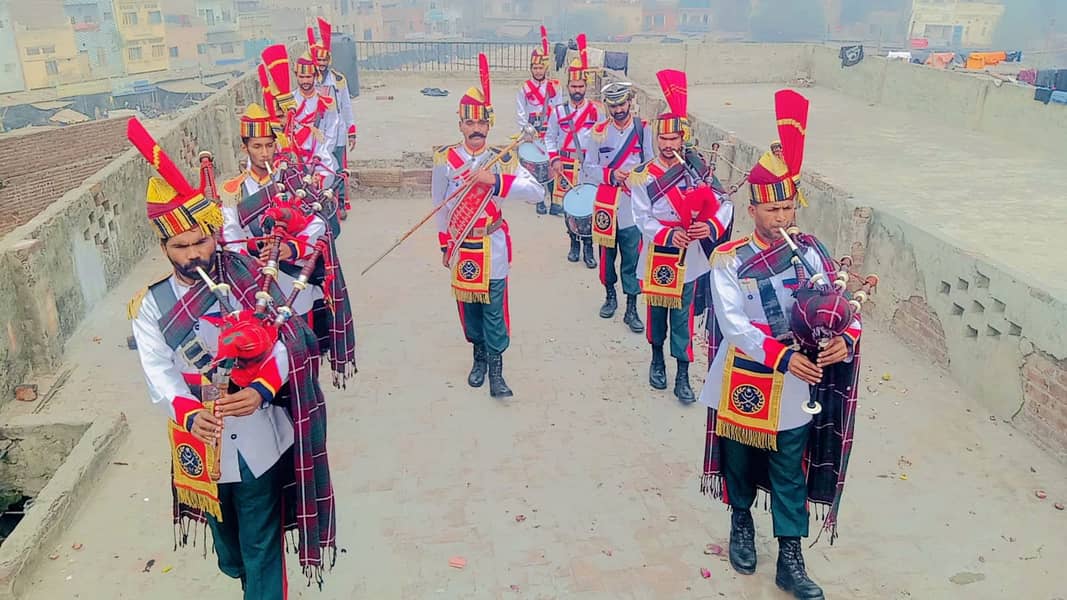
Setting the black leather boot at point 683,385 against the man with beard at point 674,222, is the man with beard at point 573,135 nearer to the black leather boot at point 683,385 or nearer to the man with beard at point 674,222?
the man with beard at point 674,222

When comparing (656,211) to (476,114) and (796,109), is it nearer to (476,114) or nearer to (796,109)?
(476,114)

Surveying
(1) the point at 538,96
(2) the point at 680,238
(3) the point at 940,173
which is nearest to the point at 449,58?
(1) the point at 538,96

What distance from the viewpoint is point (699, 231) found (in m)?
5.35

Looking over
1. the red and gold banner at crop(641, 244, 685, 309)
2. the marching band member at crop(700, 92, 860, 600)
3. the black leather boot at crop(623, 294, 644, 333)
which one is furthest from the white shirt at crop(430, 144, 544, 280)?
the marching band member at crop(700, 92, 860, 600)

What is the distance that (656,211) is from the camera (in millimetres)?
5758

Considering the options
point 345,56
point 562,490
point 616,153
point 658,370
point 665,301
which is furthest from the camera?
point 345,56

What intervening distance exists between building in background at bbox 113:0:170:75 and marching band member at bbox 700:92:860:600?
57030mm

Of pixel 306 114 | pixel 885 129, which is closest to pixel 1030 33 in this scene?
pixel 885 129

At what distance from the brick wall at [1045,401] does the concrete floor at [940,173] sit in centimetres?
45

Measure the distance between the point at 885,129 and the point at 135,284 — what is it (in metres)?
12.2

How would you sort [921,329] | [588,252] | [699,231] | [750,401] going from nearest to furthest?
[750,401], [699,231], [921,329], [588,252]

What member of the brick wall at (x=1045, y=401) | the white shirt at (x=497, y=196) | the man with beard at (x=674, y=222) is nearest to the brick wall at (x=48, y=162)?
the white shirt at (x=497, y=196)

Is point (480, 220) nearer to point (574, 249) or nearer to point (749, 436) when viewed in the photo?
point (749, 436)

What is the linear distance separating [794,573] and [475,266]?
9.46 ft
